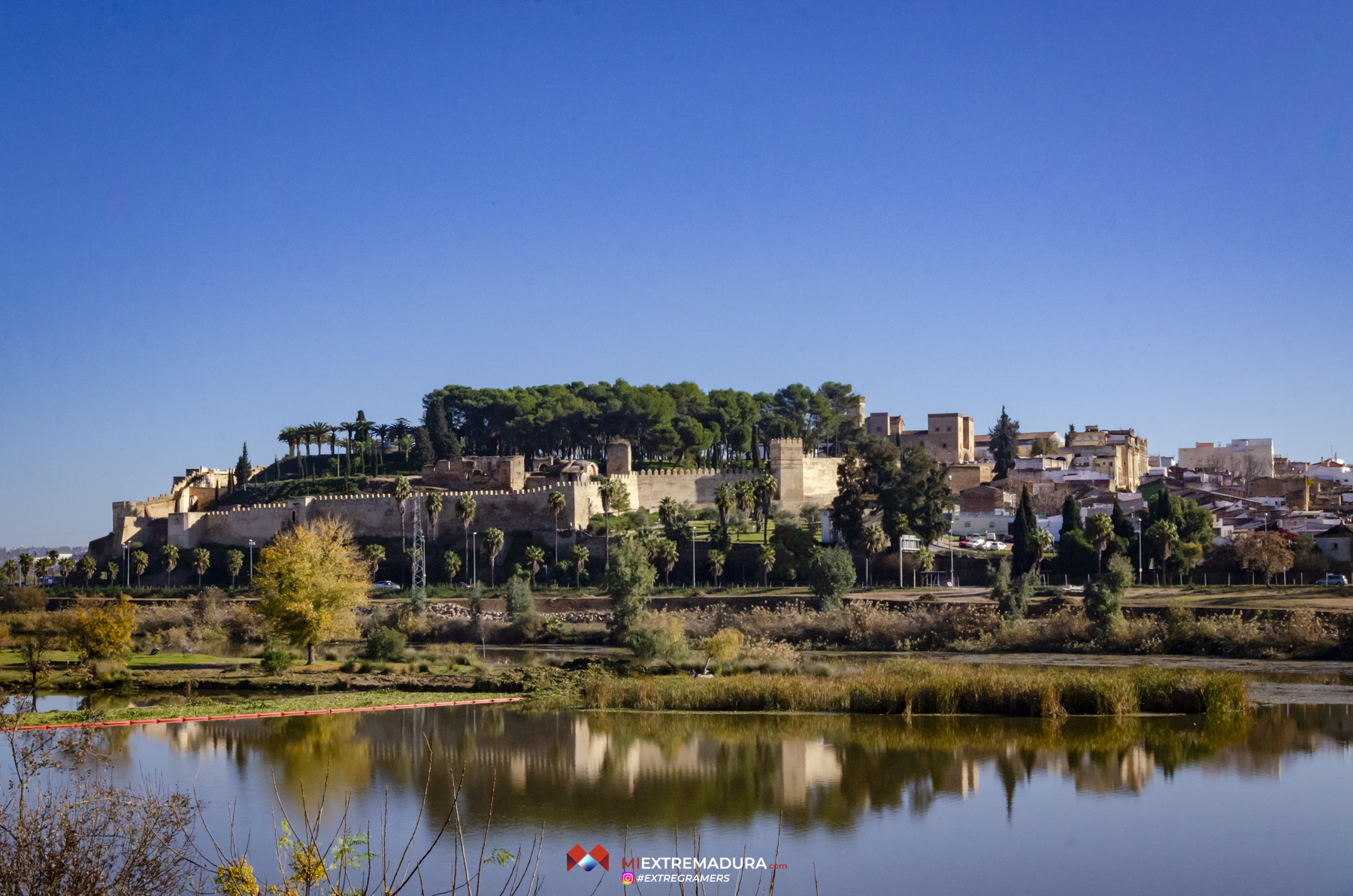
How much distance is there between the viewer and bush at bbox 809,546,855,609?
33781 millimetres

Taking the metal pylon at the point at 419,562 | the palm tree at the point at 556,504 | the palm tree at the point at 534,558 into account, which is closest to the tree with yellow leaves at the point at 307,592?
the metal pylon at the point at 419,562

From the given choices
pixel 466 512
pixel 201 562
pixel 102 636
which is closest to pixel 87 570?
pixel 201 562

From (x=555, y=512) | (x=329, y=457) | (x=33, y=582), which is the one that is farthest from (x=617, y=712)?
(x=329, y=457)

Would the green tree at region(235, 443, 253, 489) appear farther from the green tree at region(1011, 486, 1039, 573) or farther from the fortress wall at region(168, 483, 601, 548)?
the green tree at region(1011, 486, 1039, 573)

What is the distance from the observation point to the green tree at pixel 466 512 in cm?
4759

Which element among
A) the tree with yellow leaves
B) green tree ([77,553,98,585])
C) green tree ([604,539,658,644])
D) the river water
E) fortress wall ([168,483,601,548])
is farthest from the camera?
green tree ([77,553,98,585])

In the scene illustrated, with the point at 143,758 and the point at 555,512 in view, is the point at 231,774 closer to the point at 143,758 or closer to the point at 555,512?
the point at 143,758

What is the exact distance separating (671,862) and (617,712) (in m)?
9.12

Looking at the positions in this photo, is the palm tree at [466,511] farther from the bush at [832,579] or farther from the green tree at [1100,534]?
the green tree at [1100,534]

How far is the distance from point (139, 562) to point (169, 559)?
228 centimetres

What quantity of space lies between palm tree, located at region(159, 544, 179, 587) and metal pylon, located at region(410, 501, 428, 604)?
32.2 feet

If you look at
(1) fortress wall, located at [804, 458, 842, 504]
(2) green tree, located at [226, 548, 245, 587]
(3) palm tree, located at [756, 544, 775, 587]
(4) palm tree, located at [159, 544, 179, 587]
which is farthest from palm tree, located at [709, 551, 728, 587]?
(4) palm tree, located at [159, 544, 179, 587]

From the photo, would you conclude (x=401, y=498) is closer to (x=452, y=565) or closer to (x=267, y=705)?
(x=452, y=565)

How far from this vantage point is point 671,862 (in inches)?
422
